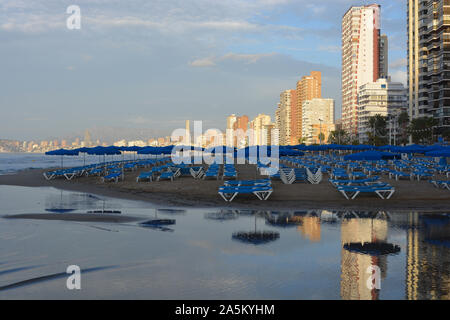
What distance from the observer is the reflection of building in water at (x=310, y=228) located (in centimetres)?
916

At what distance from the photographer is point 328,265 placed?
691 cm

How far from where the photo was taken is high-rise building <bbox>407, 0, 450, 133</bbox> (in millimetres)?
88250

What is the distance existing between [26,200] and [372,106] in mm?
141171

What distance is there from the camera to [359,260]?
23.7ft

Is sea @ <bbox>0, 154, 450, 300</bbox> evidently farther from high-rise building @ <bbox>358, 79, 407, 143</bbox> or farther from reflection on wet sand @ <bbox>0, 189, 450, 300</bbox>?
high-rise building @ <bbox>358, 79, 407, 143</bbox>

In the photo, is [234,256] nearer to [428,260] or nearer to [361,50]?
[428,260]

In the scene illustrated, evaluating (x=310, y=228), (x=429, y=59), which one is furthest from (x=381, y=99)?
(x=310, y=228)

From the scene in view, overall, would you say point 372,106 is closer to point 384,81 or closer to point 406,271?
point 384,81

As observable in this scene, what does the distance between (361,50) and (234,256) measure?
576ft

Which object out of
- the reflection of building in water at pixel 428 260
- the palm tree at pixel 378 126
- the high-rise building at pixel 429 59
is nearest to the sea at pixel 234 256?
the reflection of building in water at pixel 428 260

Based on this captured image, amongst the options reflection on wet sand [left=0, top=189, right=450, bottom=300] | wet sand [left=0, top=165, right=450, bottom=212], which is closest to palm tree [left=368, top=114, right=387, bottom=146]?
wet sand [left=0, top=165, right=450, bottom=212]

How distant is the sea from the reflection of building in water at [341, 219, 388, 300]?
2 centimetres

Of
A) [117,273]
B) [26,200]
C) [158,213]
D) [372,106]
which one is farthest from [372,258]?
[372,106]

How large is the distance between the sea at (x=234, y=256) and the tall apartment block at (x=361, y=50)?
6290 inches
